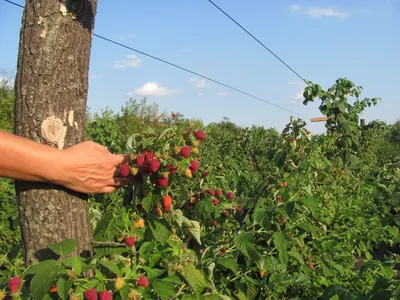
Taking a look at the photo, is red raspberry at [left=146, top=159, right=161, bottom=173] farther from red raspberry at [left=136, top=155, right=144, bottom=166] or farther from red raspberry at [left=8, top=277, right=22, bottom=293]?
red raspberry at [left=8, top=277, right=22, bottom=293]

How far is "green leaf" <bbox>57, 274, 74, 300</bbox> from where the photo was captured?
49.2 inches

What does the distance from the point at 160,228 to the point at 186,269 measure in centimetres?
20

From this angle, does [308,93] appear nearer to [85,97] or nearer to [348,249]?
[348,249]

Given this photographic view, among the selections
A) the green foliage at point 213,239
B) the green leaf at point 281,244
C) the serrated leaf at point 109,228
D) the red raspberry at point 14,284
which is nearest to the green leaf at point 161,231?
the green foliage at point 213,239

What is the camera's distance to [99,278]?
1359mm

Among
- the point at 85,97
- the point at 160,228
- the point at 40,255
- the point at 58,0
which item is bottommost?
the point at 40,255

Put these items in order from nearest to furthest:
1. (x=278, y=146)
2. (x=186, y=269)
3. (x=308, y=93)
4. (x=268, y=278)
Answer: (x=186, y=269)
(x=268, y=278)
(x=278, y=146)
(x=308, y=93)

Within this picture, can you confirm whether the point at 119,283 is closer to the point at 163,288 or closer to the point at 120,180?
the point at 163,288

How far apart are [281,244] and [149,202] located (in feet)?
2.85

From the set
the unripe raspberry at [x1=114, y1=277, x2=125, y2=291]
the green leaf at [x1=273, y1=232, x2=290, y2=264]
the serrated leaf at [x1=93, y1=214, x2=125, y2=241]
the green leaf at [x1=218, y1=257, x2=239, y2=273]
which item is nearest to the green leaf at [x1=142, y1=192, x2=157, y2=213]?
the serrated leaf at [x1=93, y1=214, x2=125, y2=241]

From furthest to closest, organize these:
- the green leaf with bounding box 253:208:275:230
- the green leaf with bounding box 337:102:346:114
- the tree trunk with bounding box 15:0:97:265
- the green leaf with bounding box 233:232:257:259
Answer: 1. the green leaf with bounding box 337:102:346:114
2. the green leaf with bounding box 253:208:275:230
3. the green leaf with bounding box 233:232:257:259
4. the tree trunk with bounding box 15:0:97:265

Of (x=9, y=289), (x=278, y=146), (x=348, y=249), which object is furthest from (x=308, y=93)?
(x=9, y=289)

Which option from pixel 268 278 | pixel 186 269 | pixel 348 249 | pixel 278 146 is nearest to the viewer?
pixel 186 269

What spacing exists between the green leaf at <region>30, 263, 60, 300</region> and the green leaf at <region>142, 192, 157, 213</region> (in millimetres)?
421
